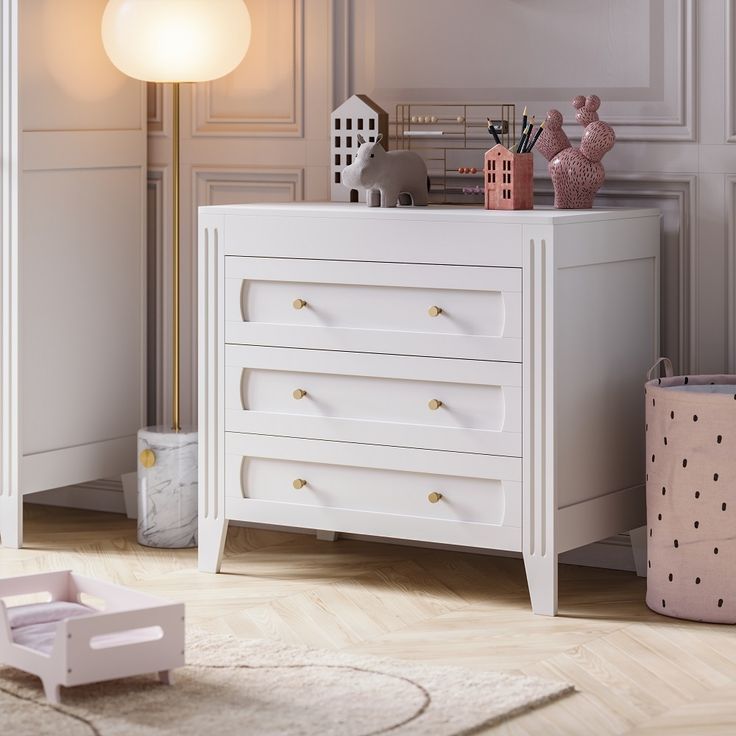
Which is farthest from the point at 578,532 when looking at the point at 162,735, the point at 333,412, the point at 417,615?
the point at 162,735

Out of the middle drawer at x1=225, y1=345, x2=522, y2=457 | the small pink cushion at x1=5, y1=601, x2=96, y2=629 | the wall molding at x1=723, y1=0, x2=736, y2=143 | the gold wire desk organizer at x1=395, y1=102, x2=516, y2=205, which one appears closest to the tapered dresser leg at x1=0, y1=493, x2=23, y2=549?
the middle drawer at x1=225, y1=345, x2=522, y2=457

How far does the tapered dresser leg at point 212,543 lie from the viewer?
3.37 metres

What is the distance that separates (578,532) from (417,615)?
37 centimetres

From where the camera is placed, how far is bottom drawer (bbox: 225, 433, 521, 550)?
3.05 metres

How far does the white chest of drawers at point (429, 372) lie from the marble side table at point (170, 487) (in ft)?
0.81

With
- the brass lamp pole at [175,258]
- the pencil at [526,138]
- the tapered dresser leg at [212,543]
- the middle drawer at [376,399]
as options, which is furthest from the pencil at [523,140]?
the tapered dresser leg at [212,543]

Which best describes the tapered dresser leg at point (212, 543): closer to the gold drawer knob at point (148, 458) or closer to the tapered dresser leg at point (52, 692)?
the gold drawer knob at point (148, 458)

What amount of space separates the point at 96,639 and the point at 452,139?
1587mm

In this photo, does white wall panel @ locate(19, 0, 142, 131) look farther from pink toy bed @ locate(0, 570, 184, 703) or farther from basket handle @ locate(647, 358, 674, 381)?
basket handle @ locate(647, 358, 674, 381)

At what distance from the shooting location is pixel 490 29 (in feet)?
11.4

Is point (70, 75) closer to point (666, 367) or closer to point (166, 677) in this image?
point (666, 367)

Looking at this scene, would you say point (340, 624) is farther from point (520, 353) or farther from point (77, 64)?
point (77, 64)

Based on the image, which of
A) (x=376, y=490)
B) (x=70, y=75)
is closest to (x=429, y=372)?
A: (x=376, y=490)

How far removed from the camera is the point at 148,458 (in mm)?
3627
